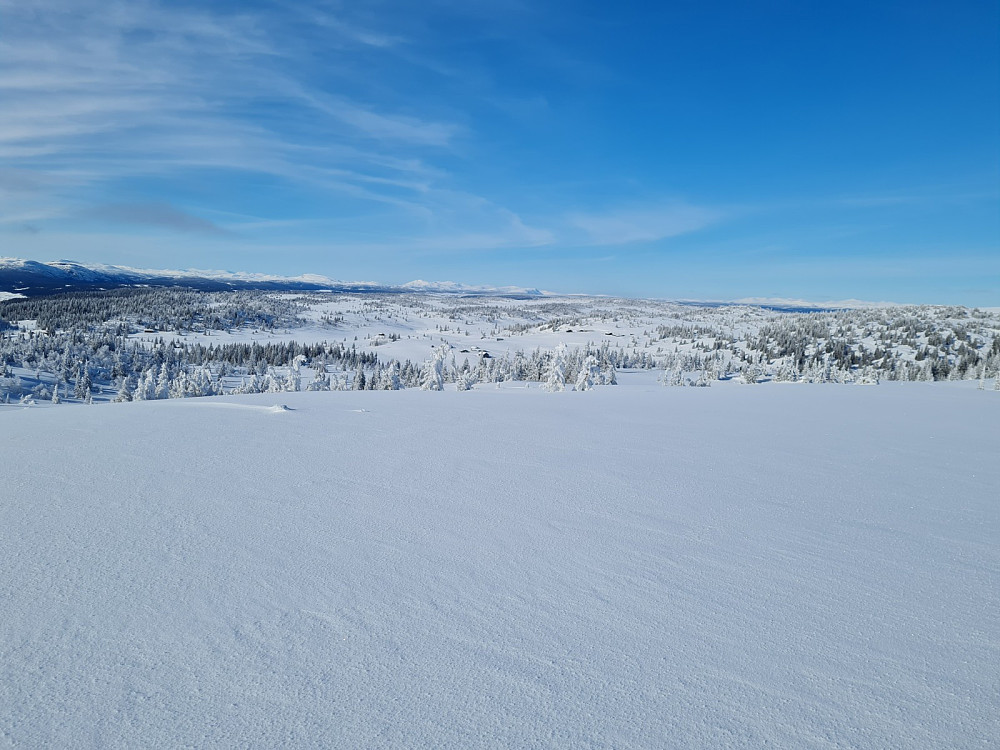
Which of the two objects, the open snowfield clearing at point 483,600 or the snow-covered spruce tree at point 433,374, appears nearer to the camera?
the open snowfield clearing at point 483,600

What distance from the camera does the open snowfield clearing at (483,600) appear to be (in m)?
2.37

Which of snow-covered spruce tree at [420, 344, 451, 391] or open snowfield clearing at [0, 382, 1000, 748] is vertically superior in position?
open snowfield clearing at [0, 382, 1000, 748]

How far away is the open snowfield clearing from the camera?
7.77 feet

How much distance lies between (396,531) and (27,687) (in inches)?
101

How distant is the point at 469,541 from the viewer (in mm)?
4371

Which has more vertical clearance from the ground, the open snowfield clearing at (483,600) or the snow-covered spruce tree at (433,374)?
the open snowfield clearing at (483,600)

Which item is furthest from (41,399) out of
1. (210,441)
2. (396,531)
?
(396,531)

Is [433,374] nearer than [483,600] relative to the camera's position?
No

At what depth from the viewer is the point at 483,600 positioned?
11.2 ft

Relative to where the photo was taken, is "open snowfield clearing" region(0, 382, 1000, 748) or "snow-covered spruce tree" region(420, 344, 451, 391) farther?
"snow-covered spruce tree" region(420, 344, 451, 391)

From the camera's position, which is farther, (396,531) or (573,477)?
(573,477)

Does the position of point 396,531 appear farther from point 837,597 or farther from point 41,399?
point 41,399

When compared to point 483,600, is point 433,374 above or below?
below

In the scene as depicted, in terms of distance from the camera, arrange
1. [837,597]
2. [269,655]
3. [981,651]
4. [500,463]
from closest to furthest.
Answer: [269,655]
[981,651]
[837,597]
[500,463]
